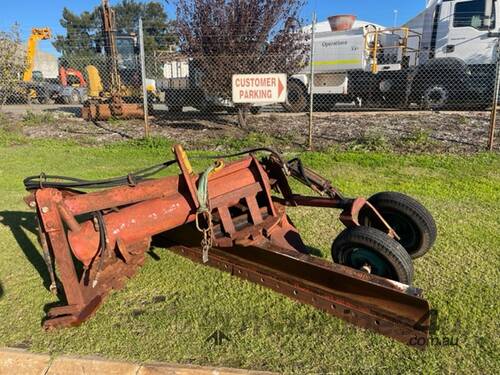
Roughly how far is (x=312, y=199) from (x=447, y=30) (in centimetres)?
1212

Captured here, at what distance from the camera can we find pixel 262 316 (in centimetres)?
295

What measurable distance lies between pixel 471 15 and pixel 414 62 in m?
2.05

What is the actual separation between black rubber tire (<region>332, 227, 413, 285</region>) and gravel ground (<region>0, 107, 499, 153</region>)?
5.56 meters

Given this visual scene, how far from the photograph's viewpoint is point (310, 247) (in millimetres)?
4027

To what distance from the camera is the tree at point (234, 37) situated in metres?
10.2

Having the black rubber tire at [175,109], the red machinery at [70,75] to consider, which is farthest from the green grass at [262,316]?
the red machinery at [70,75]

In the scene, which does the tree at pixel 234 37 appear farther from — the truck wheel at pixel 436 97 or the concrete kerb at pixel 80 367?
the concrete kerb at pixel 80 367

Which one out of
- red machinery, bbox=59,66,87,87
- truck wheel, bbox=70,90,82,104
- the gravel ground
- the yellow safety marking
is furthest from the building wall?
the yellow safety marking

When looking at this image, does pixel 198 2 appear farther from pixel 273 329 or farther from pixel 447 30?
pixel 273 329

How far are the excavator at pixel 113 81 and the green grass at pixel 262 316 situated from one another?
826 centimetres

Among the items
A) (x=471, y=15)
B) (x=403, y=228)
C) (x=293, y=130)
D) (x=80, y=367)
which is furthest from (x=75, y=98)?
(x=80, y=367)

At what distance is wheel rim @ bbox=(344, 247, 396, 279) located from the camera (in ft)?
9.34

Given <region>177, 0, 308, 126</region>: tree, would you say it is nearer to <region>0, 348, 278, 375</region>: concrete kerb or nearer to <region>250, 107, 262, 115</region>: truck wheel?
<region>250, 107, 262, 115</region>: truck wheel

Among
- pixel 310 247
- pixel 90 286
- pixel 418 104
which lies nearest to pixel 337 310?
pixel 310 247
